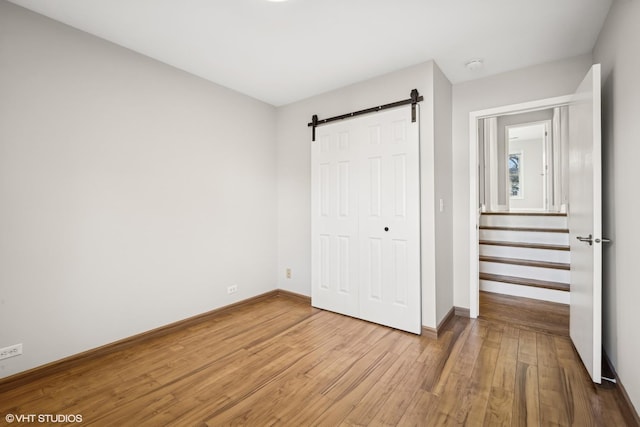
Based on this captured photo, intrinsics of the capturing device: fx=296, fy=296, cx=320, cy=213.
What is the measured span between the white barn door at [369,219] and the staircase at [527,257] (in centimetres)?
164

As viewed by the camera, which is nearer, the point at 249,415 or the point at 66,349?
the point at 249,415

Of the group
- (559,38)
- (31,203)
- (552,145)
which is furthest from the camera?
(552,145)

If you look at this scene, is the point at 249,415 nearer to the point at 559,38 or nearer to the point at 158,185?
the point at 158,185

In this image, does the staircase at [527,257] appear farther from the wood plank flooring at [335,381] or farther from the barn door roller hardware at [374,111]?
the barn door roller hardware at [374,111]

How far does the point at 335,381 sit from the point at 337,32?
2.56 metres

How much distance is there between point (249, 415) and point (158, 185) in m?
2.05

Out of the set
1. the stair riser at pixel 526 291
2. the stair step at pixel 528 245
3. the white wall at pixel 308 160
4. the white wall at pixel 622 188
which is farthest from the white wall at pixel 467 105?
the stair step at pixel 528 245

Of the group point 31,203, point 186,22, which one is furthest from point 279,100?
point 31,203

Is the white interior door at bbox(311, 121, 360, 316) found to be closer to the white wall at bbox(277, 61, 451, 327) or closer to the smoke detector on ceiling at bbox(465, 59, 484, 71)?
the white wall at bbox(277, 61, 451, 327)

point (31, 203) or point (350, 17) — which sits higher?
point (350, 17)

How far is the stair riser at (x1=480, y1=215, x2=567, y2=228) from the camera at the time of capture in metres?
4.11

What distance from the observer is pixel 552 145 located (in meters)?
5.85

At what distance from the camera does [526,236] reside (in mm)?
3982

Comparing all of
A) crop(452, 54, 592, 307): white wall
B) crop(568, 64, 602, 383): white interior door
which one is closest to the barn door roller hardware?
crop(452, 54, 592, 307): white wall
